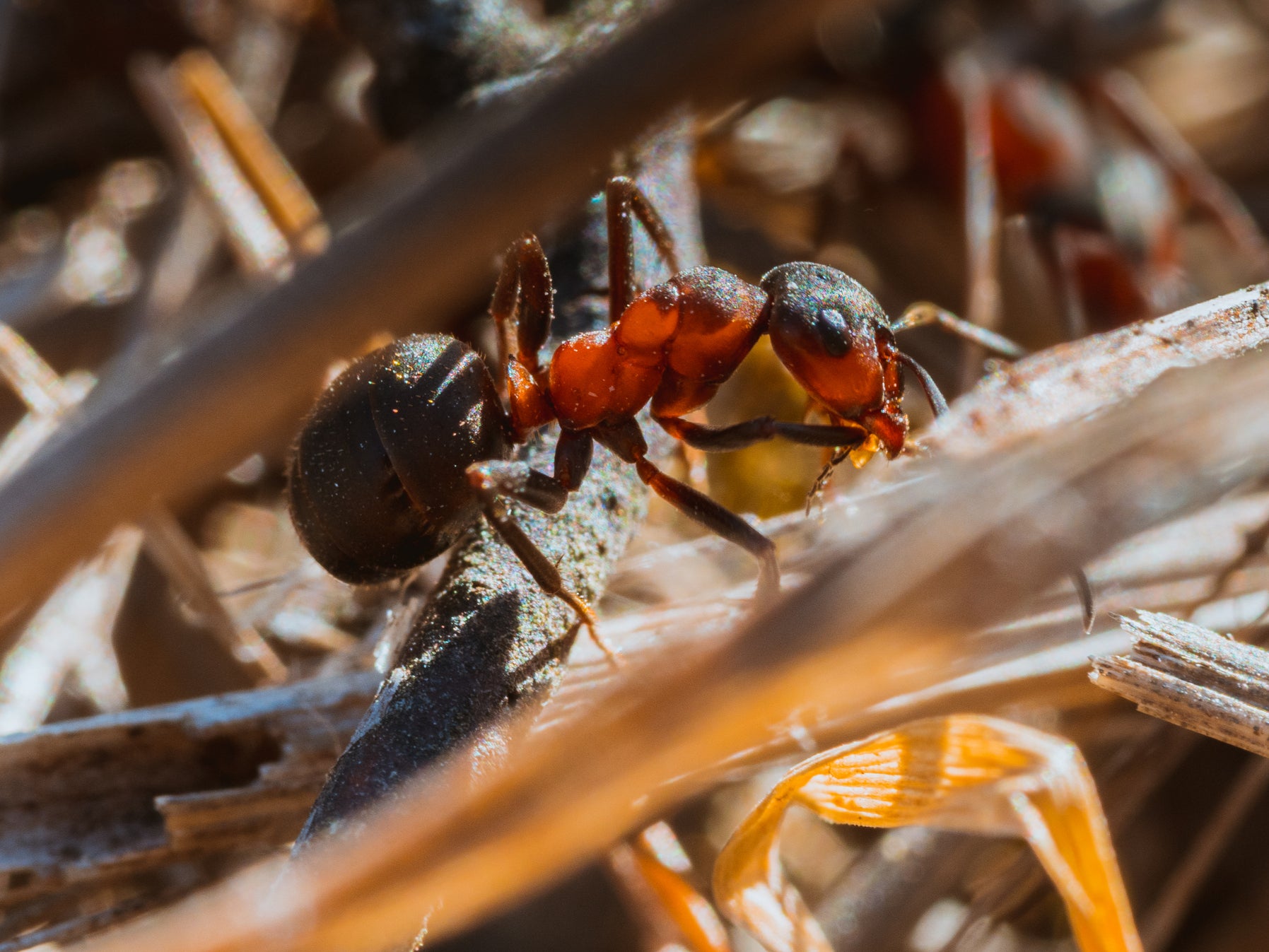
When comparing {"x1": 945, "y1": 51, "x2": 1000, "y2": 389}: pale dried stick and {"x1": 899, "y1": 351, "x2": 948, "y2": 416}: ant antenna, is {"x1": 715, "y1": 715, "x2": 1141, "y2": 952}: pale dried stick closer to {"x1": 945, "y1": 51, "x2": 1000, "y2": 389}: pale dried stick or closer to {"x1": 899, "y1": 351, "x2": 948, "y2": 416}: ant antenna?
{"x1": 899, "y1": 351, "x2": 948, "y2": 416}: ant antenna

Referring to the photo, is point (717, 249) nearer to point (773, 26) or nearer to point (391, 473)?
point (391, 473)

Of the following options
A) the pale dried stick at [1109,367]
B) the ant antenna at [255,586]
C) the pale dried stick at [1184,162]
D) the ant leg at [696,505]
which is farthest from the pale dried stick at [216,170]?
the pale dried stick at [1184,162]

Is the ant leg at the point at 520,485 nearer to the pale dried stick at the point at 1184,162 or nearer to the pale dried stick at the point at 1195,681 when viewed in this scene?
the pale dried stick at the point at 1195,681

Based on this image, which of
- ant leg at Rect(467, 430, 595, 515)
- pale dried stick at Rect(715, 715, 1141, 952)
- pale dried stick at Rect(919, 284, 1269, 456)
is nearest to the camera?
pale dried stick at Rect(715, 715, 1141, 952)

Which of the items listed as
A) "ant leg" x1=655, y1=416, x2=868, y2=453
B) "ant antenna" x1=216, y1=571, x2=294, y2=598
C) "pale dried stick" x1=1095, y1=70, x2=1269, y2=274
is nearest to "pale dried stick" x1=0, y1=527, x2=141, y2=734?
"ant antenna" x1=216, y1=571, x2=294, y2=598

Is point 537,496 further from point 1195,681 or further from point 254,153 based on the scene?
point 254,153
